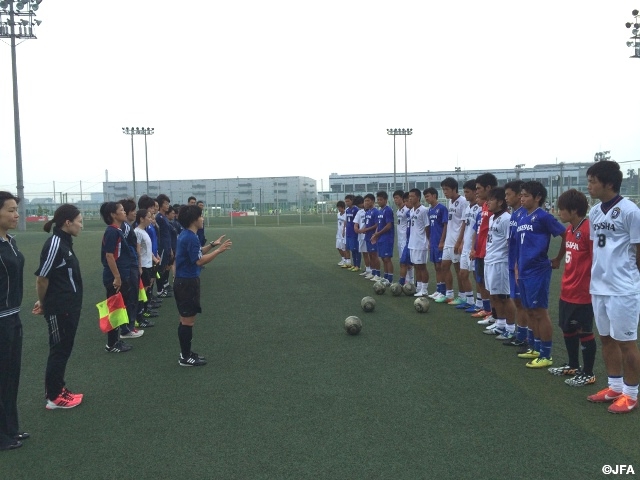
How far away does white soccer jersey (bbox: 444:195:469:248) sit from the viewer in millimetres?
9656

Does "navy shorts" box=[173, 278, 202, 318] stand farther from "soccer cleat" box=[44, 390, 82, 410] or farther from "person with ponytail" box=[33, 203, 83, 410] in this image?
"soccer cleat" box=[44, 390, 82, 410]

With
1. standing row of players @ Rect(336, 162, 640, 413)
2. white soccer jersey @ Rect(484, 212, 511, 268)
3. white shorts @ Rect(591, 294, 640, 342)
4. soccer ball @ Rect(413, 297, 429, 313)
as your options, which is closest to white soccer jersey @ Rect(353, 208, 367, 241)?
standing row of players @ Rect(336, 162, 640, 413)

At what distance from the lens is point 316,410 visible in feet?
16.2

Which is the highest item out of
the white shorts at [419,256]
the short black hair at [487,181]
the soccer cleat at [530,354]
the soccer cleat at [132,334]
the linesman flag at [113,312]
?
the short black hair at [487,181]

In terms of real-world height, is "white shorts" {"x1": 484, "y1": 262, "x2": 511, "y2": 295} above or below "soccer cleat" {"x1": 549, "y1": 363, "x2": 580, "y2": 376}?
above

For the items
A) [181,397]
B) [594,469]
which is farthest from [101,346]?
[594,469]

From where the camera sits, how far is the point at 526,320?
696 centimetres

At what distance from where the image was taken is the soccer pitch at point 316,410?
3904 millimetres

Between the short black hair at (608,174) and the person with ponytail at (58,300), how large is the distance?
513 cm

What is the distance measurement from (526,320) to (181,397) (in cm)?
459

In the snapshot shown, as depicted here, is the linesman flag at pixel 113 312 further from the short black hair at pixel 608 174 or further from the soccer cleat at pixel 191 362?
the short black hair at pixel 608 174

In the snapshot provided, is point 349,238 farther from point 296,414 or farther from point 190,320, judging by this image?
point 296,414

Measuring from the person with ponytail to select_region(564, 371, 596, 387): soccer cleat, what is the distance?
520 cm

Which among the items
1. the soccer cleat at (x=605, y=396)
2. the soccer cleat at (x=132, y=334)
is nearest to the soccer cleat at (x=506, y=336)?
the soccer cleat at (x=605, y=396)
